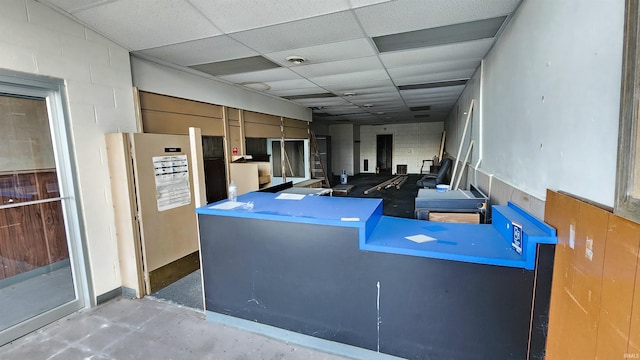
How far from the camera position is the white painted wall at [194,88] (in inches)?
122

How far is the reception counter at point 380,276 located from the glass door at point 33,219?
1.35 meters

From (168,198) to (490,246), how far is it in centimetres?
304

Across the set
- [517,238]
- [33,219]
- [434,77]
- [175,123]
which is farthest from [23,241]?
[434,77]

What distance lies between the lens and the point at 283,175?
246 inches

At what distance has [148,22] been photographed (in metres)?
2.26

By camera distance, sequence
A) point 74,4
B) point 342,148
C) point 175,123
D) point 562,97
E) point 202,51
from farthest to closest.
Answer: point 342,148 < point 175,123 < point 202,51 < point 74,4 < point 562,97

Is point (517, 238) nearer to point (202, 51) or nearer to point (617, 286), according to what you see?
point (617, 286)

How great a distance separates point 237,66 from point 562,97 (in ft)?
10.6

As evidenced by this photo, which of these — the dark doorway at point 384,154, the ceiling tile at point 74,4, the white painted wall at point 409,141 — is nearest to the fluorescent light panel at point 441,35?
the ceiling tile at point 74,4

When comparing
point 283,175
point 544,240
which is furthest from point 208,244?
point 283,175

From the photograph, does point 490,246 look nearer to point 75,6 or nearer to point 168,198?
point 168,198

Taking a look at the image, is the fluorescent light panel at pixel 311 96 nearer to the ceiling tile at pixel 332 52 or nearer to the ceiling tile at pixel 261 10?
the ceiling tile at pixel 332 52

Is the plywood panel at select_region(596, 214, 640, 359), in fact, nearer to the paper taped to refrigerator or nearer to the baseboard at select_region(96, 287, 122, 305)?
the paper taped to refrigerator

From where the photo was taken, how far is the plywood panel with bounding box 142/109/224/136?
3207 millimetres
